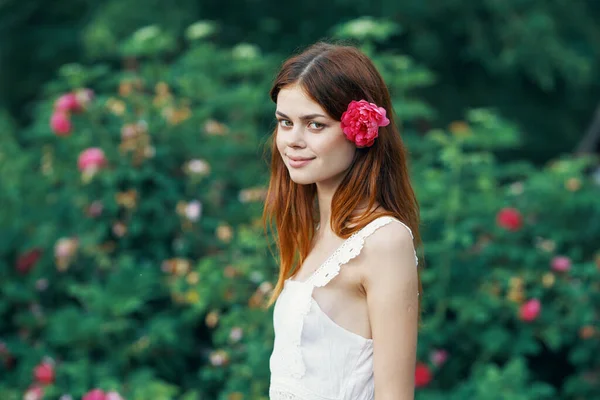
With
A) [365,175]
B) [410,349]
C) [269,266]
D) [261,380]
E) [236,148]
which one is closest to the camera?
[410,349]

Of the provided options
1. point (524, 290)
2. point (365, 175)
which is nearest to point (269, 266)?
point (524, 290)

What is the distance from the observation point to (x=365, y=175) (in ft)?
6.65

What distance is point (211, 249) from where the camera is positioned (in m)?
4.48

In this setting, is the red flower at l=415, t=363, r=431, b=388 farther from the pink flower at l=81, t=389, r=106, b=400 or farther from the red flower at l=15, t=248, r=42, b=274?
the red flower at l=15, t=248, r=42, b=274

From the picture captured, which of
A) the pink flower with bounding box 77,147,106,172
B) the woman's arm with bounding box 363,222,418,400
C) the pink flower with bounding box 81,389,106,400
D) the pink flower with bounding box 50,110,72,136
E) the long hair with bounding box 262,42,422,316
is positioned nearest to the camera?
the woman's arm with bounding box 363,222,418,400

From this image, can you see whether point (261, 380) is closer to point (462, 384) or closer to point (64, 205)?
point (462, 384)

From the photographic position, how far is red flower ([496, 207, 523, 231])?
4.14m

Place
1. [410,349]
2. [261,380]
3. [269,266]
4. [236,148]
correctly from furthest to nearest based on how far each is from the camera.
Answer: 1. [236,148]
2. [269,266]
3. [261,380]
4. [410,349]

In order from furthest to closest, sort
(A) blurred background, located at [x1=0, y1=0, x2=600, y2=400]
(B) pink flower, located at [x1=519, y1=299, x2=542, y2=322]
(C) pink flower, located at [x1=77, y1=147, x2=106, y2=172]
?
(C) pink flower, located at [x1=77, y1=147, x2=106, y2=172] → (A) blurred background, located at [x1=0, y1=0, x2=600, y2=400] → (B) pink flower, located at [x1=519, y1=299, x2=542, y2=322]

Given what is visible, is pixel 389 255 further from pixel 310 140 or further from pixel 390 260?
pixel 310 140

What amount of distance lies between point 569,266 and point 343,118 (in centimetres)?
249

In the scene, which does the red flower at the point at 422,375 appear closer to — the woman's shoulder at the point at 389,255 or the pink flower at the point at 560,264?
the pink flower at the point at 560,264

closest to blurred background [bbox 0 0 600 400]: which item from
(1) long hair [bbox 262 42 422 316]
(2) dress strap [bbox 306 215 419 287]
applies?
(1) long hair [bbox 262 42 422 316]

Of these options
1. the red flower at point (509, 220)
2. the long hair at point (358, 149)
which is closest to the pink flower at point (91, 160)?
the red flower at point (509, 220)
